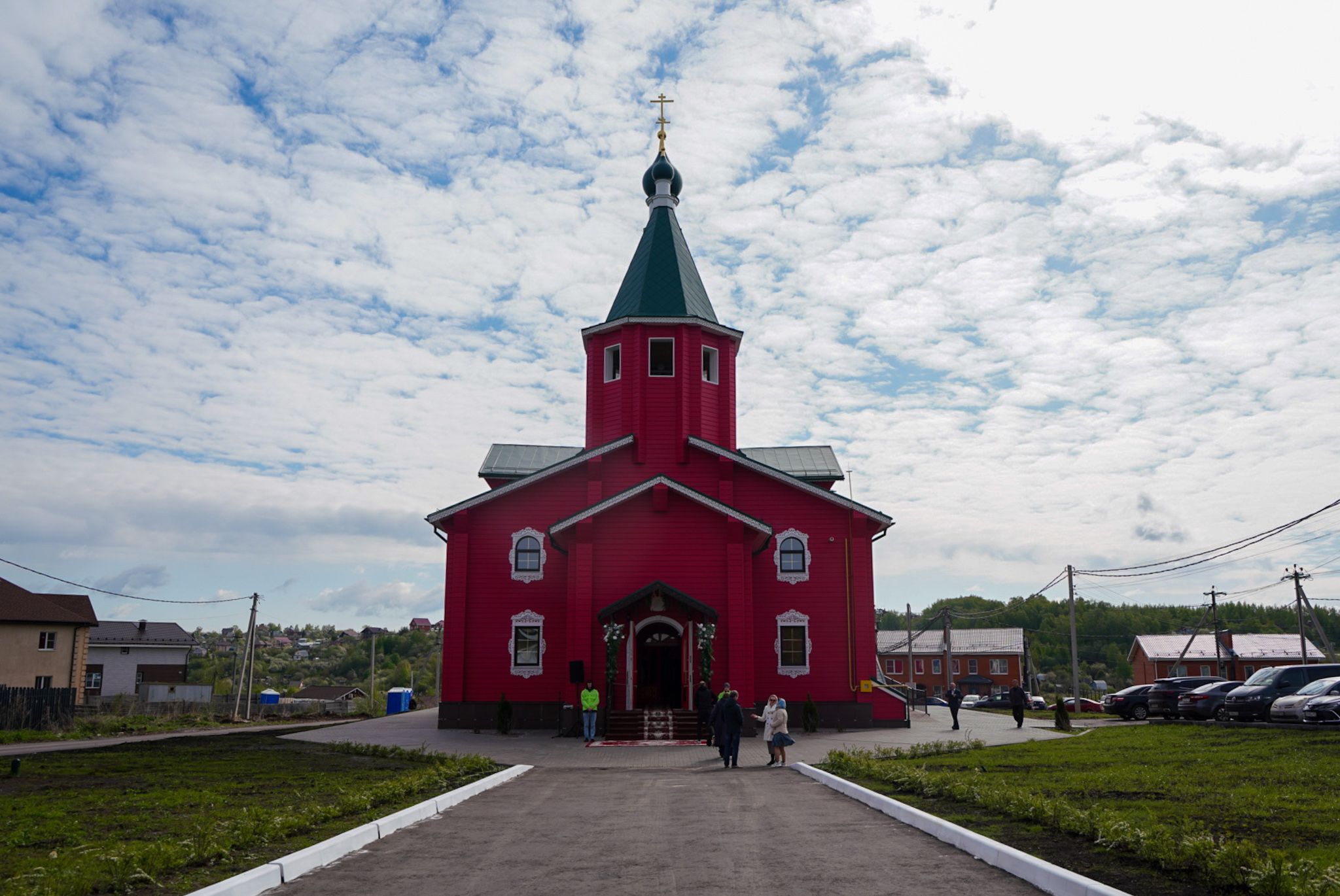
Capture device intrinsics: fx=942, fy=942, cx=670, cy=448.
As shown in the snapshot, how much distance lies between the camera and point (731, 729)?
17.4 m

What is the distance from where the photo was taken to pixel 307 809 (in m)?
10.0

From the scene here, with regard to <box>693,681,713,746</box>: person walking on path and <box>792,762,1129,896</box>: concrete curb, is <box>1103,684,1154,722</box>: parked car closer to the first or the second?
<box>693,681,713,746</box>: person walking on path

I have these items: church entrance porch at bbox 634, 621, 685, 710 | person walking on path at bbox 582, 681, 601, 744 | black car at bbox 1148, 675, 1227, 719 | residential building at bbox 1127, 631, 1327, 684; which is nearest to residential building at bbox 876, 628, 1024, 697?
residential building at bbox 1127, 631, 1327, 684

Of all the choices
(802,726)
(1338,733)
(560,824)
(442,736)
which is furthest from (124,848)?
(802,726)

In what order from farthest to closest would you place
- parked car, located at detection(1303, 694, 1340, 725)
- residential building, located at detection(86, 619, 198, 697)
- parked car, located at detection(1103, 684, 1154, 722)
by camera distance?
residential building, located at detection(86, 619, 198, 697) → parked car, located at detection(1103, 684, 1154, 722) → parked car, located at detection(1303, 694, 1340, 725)

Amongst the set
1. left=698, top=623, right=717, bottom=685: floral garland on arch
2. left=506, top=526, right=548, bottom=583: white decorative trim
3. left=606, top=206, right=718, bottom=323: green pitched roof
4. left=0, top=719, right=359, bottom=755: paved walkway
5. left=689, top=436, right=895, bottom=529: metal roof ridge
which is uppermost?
left=606, top=206, right=718, bottom=323: green pitched roof

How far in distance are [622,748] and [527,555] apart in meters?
7.43

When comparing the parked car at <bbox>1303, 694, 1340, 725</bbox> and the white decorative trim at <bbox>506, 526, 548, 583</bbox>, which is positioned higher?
the white decorative trim at <bbox>506, 526, 548, 583</bbox>

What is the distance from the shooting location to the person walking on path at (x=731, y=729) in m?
17.3

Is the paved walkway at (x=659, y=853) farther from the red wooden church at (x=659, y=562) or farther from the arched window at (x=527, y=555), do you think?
the arched window at (x=527, y=555)

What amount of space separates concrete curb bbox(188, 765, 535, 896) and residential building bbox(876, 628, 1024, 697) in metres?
81.0

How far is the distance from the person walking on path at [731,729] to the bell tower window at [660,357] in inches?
543

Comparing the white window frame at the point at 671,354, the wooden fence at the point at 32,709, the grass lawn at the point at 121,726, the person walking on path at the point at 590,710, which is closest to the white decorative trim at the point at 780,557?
the white window frame at the point at 671,354

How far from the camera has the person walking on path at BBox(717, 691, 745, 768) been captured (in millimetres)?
17297
